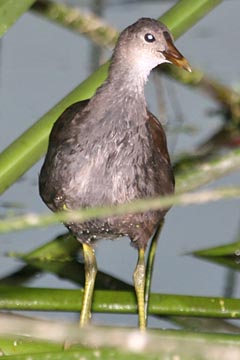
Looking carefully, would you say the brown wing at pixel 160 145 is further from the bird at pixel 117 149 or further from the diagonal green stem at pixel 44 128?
the diagonal green stem at pixel 44 128

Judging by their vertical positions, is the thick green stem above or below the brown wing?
below

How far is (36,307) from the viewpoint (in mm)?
2197

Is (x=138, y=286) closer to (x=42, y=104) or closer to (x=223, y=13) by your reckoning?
(x=42, y=104)

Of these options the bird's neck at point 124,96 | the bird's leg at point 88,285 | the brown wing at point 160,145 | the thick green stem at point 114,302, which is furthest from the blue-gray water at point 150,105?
the bird's neck at point 124,96

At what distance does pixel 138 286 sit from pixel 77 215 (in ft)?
5.05

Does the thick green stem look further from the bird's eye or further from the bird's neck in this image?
the bird's eye

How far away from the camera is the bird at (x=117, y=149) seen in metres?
1.99

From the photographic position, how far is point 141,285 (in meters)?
2.42

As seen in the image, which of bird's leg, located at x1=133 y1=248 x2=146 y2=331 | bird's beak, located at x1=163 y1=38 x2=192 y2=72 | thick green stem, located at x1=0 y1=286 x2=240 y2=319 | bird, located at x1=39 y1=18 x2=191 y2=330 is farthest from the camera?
bird's leg, located at x1=133 y1=248 x2=146 y2=331

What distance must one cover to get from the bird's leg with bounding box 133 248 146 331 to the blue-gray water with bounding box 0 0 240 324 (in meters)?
0.30

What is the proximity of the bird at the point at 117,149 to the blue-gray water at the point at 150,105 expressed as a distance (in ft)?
2.08

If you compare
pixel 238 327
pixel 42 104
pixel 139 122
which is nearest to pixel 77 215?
pixel 139 122

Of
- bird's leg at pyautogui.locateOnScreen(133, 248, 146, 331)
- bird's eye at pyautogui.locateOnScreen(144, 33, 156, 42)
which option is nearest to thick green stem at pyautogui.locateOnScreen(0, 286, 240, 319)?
bird's leg at pyautogui.locateOnScreen(133, 248, 146, 331)

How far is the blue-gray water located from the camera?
3014mm
